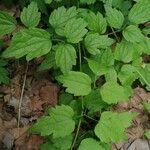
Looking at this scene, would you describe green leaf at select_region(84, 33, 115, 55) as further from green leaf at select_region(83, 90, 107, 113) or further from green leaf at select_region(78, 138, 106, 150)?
green leaf at select_region(78, 138, 106, 150)

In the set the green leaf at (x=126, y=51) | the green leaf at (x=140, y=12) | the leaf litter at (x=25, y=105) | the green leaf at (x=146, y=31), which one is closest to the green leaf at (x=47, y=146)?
the leaf litter at (x=25, y=105)

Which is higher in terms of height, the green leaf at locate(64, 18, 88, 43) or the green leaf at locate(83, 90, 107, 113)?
the green leaf at locate(64, 18, 88, 43)

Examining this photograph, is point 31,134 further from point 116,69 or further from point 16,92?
point 116,69

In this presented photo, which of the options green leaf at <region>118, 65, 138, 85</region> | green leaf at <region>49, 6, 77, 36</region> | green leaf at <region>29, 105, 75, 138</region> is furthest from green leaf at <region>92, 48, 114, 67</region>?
green leaf at <region>29, 105, 75, 138</region>

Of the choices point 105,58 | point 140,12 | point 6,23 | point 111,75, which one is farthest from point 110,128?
point 6,23

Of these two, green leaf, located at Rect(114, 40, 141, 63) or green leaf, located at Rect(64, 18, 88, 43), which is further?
green leaf, located at Rect(114, 40, 141, 63)

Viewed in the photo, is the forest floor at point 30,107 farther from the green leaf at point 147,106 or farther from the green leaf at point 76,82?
the green leaf at point 76,82

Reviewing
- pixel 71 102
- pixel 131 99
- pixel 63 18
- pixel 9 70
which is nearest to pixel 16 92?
pixel 9 70
